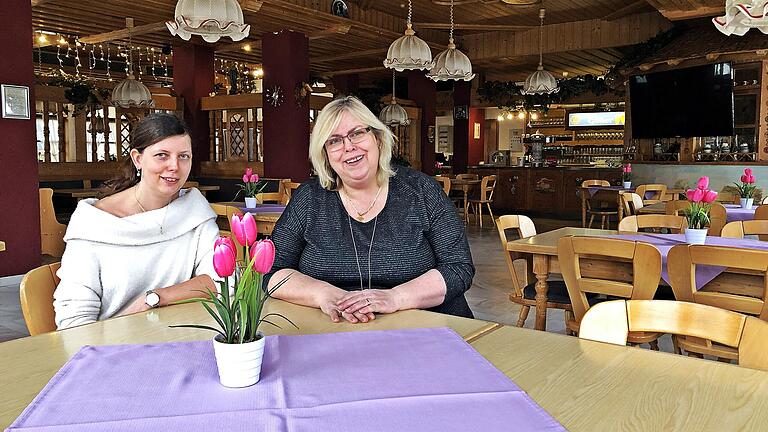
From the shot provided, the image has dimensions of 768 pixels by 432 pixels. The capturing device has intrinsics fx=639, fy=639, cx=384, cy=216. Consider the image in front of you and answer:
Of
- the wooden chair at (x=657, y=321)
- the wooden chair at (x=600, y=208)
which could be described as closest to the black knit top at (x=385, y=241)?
the wooden chair at (x=657, y=321)

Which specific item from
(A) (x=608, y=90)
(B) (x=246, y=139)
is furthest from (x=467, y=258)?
(A) (x=608, y=90)

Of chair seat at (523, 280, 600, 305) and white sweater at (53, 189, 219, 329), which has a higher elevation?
white sweater at (53, 189, 219, 329)

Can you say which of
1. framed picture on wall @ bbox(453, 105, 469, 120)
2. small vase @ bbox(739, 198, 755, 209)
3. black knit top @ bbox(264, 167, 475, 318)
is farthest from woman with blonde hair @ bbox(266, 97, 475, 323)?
framed picture on wall @ bbox(453, 105, 469, 120)

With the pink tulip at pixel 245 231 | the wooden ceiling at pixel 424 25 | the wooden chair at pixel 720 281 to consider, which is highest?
the wooden ceiling at pixel 424 25

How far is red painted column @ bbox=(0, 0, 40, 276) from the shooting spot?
6.29m

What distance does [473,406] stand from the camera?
3.86 ft

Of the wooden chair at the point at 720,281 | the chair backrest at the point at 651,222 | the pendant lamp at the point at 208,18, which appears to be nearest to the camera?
the wooden chair at the point at 720,281

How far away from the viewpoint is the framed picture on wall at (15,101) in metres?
6.26

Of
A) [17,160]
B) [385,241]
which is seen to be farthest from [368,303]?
[17,160]

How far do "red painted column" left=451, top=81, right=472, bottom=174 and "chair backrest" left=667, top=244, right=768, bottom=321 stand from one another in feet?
40.6

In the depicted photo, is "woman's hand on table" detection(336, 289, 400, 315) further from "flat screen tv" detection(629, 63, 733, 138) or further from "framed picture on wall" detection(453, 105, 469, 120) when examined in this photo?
"framed picture on wall" detection(453, 105, 469, 120)

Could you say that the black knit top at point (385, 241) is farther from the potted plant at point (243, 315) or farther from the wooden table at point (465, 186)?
the wooden table at point (465, 186)

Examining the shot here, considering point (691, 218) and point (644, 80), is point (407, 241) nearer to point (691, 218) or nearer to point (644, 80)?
point (691, 218)

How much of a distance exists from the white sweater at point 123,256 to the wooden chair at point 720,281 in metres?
2.09
